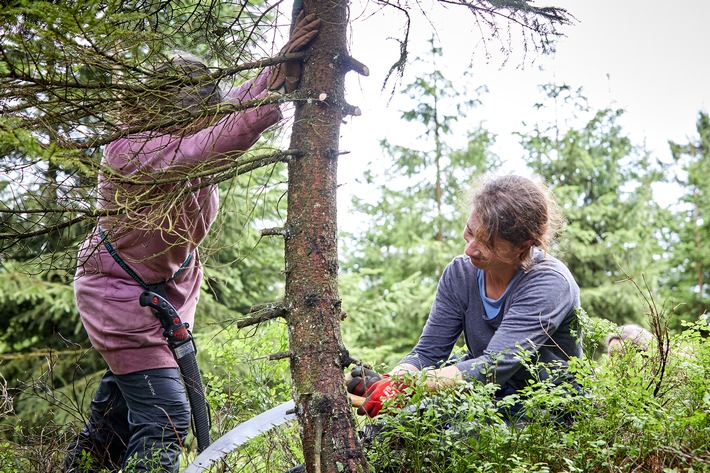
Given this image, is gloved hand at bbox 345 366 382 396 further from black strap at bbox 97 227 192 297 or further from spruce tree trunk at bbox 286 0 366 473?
black strap at bbox 97 227 192 297

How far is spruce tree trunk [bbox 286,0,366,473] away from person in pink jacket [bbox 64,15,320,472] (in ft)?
0.37

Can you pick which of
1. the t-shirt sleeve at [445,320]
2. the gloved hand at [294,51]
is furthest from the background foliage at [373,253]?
the t-shirt sleeve at [445,320]

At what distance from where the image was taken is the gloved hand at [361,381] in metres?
2.65

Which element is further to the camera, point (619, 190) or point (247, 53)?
point (619, 190)

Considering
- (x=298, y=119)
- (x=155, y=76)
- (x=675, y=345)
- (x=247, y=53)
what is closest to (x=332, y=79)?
(x=298, y=119)

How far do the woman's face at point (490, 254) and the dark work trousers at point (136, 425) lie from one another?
58.3 inches

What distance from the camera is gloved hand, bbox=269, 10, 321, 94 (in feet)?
8.59

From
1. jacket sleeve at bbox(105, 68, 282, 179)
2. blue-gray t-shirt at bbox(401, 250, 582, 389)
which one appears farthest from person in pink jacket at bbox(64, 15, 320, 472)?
blue-gray t-shirt at bbox(401, 250, 582, 389)

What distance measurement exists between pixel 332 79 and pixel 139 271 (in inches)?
49.6

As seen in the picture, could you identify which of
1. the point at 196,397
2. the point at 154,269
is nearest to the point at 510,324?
the point at 196,397

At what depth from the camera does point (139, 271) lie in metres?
3.03

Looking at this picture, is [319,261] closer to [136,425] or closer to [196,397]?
[196,397]

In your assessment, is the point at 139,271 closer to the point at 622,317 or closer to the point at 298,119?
the point at 298,119

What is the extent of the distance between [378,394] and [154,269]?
125cm
